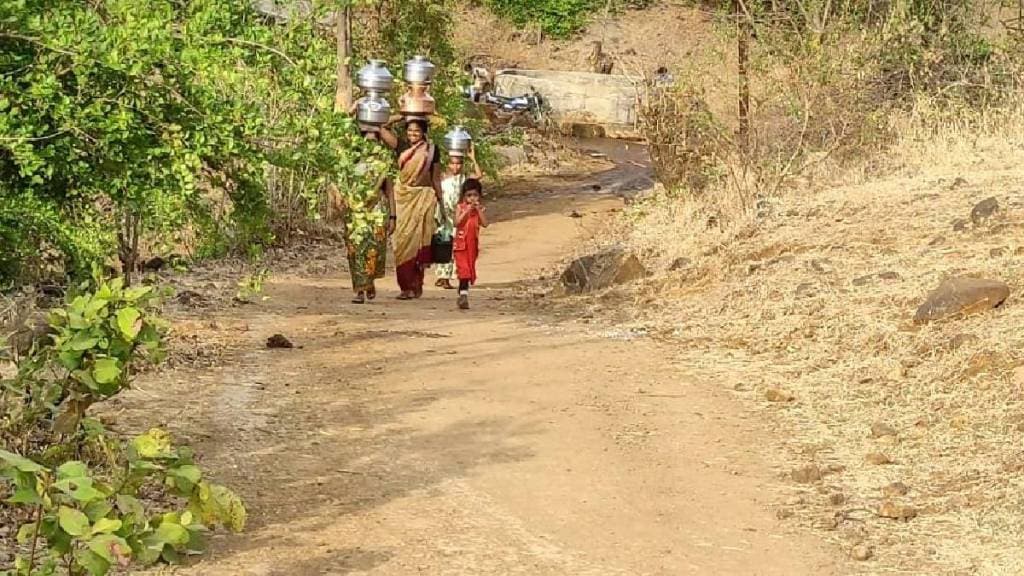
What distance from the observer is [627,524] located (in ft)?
17.4

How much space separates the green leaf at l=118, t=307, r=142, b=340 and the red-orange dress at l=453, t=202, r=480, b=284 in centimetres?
A: 668

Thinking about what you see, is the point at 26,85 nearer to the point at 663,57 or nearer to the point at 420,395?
the point at 420,395

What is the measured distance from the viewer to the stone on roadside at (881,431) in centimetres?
655

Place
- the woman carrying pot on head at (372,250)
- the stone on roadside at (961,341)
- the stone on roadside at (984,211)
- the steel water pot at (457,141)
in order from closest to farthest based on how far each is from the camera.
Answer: the stone on roadside at (961,341), the stone on roadside at (984,211), the woman carrying pot on head at (372,250), the steel water pot at (457,141)

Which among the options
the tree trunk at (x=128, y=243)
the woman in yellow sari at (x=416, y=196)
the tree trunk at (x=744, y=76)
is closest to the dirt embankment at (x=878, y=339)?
the tree trunk at (x=744, y=76)

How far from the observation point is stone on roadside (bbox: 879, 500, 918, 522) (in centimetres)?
543

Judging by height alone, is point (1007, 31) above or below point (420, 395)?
above

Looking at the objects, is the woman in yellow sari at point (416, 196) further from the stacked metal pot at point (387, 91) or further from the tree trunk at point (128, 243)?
the tree trunk at point (128, 243)

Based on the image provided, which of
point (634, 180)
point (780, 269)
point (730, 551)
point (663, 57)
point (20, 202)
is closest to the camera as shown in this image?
point (730, 551)

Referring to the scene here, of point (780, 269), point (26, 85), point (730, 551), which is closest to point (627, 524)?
point (730, 551)

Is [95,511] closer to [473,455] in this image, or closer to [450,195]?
[473,455]

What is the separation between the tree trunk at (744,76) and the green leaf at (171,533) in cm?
966

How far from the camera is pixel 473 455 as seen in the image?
6.13 metres

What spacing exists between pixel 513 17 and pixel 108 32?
104ft
